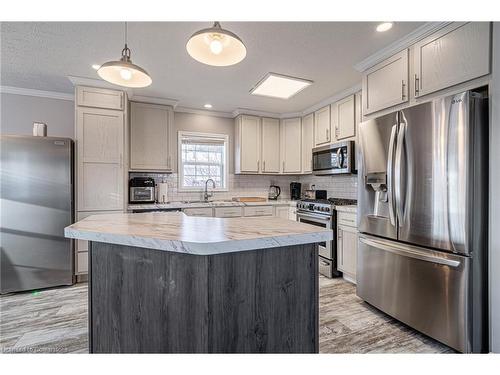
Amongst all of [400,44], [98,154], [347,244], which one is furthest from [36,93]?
[347,244]

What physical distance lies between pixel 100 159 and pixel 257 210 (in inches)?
91.7

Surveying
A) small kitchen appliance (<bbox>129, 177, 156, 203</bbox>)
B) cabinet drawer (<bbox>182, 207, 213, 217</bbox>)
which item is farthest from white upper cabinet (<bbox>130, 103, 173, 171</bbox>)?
cabinet drawer (<bbox>182, 207, 213, 217</bbox>)

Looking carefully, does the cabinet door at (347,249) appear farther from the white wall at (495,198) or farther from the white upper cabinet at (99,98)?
the white upper cabinet at (99,98)

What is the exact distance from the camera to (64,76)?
9.91 feet

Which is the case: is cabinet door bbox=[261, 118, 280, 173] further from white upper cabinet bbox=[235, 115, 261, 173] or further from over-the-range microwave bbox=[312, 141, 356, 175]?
over-the-range microwave bbox=[312, 141, 356, 175]

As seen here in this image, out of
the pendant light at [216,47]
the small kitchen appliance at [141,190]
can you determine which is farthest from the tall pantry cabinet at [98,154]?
the pendant light at [216,47]

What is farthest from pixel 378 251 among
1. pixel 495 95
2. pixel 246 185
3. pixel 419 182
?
pixel 246 185

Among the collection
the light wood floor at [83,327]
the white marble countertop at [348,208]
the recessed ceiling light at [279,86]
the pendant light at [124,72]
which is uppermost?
the recessed ceiling light at [279,86]

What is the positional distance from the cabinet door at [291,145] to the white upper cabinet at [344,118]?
85 cm

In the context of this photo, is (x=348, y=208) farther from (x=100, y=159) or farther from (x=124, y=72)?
(x=100, y=159)

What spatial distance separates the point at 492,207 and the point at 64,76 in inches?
172

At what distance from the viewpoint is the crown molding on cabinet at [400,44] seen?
1.98 m

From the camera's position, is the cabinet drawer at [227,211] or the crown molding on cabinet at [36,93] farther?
the cabinet drawer at [227,211]
